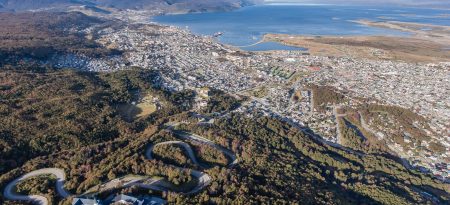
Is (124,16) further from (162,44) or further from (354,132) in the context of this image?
(354,132)

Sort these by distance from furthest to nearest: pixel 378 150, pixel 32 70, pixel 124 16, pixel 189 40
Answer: pixel 124 16
pixel 189 40
pixel 32 70
pixel 378 150

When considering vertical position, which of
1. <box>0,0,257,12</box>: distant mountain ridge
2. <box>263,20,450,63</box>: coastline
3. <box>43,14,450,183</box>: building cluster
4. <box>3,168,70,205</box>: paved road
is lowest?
<box>3,168,70,205</box>: paved road

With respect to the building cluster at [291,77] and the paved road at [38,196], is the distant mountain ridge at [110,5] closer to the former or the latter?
the building cluster at [291,77]

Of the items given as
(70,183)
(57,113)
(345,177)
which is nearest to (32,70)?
(57,113)

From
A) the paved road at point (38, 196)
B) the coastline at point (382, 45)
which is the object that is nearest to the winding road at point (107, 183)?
the paved road at point (38, 196)

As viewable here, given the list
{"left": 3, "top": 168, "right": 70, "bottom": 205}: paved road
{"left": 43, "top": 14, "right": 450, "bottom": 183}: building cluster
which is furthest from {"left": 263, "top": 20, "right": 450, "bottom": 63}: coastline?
{"left": 3, "top": 168, "right": 70, "bottom": 205}: paved road

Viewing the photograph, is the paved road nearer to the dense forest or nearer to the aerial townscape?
the aerial townscape
